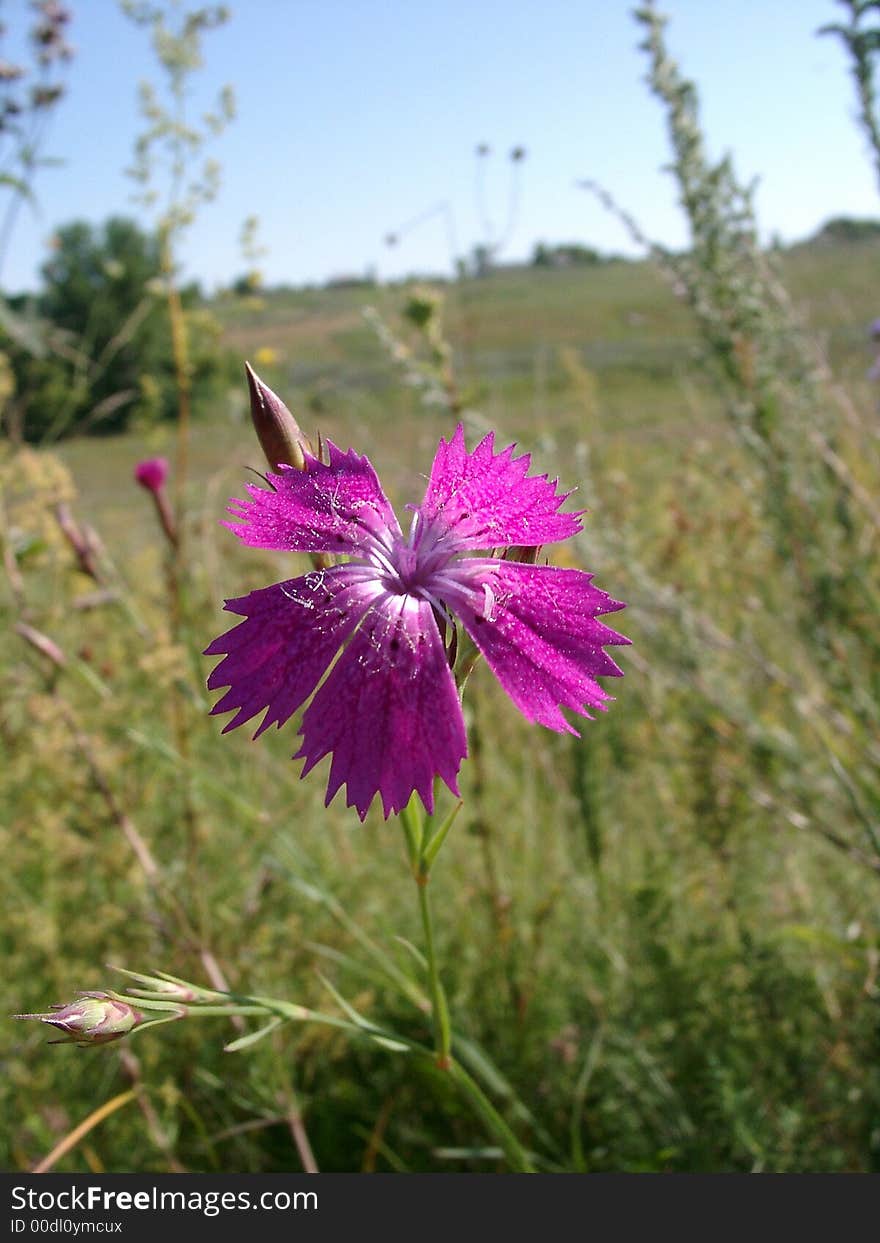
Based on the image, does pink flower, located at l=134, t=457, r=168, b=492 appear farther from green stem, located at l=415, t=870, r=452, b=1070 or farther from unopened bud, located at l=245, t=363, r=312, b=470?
green stem, located at l=415, t=870, r=452, b=1070

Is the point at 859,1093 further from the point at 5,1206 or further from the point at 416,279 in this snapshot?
the point at 416,279

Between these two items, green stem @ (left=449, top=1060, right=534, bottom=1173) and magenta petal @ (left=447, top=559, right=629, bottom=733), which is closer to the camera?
magenta petal @ (left=447, top=559, right=629, bottom=733)

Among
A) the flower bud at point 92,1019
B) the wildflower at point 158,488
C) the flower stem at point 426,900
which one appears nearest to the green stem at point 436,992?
the flower stem at point 426,900

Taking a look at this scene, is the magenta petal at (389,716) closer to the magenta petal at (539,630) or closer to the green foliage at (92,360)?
the magenta petal at (539,630)

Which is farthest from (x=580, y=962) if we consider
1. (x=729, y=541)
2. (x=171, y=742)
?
(x=729, y=541)

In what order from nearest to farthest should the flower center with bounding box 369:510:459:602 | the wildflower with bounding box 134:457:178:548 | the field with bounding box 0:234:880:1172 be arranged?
the flower center with bounding box 369:510:459:602, the field with bounding box 0:234:880:1172, the wildflower with bounding box 134:457:178:548

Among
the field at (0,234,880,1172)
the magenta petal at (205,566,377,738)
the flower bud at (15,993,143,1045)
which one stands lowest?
the field at (0,234,880,1172)

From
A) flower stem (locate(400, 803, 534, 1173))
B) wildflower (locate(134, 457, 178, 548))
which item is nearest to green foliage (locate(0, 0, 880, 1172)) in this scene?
wildflower (locate(134, 457, 178, 548))
